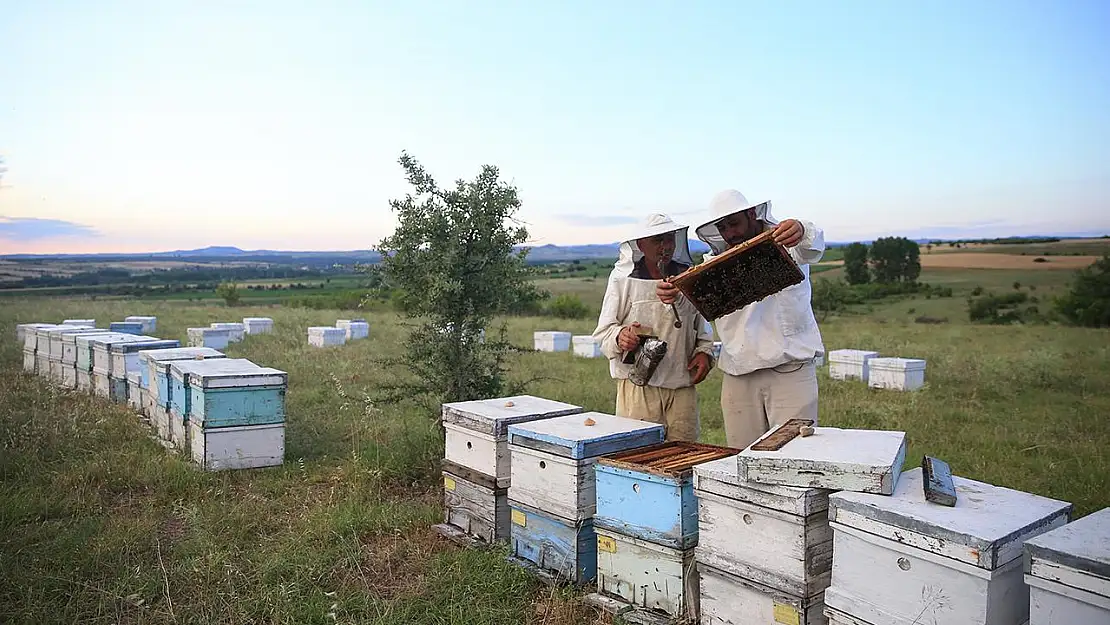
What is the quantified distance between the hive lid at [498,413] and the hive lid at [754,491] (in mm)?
1605

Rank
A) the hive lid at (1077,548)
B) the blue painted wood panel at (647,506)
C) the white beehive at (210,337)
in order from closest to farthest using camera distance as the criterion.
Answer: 1. the hive lid at (1077,548)
2. the blue painted wood panel at (647,506)
3. the white beehive at (210,337)

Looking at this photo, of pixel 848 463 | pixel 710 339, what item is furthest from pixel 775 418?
pixel 848 463

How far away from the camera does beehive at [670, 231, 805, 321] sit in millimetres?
4043

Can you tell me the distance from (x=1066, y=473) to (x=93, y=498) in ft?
28.1

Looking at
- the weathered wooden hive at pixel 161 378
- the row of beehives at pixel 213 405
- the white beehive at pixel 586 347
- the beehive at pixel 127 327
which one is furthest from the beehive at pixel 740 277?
the beehive at pixel 127 327

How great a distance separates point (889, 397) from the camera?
11.7 m

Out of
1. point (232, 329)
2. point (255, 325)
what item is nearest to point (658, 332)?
point (232, 329)

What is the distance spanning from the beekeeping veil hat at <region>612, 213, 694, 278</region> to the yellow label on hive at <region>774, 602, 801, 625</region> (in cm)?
216

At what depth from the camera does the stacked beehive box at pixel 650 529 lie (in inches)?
150

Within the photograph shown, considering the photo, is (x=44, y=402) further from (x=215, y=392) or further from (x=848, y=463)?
(x=848, y=463)

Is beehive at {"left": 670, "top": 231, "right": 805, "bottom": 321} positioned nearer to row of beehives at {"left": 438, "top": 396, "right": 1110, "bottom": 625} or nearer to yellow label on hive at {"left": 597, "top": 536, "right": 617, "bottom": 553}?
row of beehives at {"left": 438, "top": 396, "right": 1110, "bottom": 625}

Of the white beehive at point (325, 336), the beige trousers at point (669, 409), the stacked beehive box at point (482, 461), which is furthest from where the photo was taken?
the white beehive at point (325, 336)

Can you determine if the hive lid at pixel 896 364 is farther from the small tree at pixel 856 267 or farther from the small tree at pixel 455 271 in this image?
the small tree at pixel 856 267

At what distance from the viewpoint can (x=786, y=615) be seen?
11.0 feet
